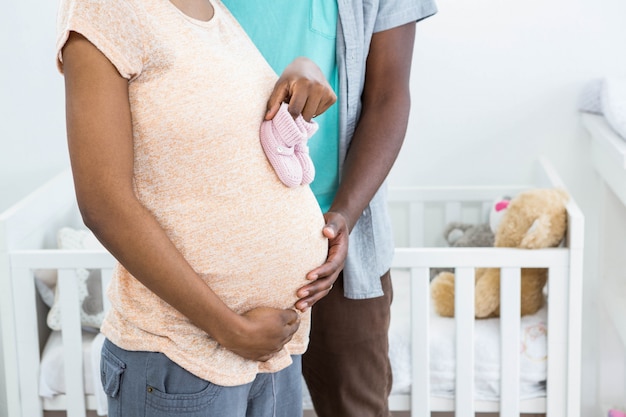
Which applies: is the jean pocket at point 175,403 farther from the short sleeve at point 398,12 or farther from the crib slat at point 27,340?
the crib slat at point 27,340

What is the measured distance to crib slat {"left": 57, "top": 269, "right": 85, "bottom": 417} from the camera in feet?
5.41

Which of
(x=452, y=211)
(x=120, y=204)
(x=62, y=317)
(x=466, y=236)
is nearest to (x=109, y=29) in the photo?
(x=120, y=204)

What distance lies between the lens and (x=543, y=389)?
170 cm

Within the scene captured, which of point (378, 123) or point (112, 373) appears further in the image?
point (378, 123)

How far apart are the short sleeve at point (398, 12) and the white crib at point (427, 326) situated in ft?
1.73

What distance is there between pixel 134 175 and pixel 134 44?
0.14 metres

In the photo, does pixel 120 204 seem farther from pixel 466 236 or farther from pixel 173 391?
pixel 466 236

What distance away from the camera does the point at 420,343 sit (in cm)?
165

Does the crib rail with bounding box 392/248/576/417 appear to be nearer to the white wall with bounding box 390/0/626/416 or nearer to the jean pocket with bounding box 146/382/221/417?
the white wall with bounding box 390/0/626/416

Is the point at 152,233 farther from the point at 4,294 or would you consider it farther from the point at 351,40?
the point at 4,294

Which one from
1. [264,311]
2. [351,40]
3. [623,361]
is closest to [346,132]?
[351,40]

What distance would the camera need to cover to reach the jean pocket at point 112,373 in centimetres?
92

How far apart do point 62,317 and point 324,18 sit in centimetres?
84

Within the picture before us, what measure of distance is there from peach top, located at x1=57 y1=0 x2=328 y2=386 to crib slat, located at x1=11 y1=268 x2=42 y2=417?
0.75 m
